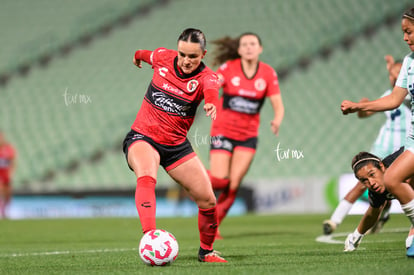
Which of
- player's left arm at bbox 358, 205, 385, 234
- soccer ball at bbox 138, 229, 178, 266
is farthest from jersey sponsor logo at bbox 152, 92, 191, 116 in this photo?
player's left arm at bbox 358, 205, 385, 234

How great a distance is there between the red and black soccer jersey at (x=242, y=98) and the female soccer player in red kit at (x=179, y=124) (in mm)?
2690

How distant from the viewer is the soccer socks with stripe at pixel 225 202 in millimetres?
7664

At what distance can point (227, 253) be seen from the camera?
226 inches

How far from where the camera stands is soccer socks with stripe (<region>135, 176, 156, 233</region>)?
181 inches

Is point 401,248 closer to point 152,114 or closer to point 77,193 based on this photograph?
point 152,114

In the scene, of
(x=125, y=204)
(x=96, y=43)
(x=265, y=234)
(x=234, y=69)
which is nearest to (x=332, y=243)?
(x=265, y=234)

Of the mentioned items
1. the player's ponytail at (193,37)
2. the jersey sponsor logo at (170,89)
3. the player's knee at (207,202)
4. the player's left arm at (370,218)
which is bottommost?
the player's left arm at (370,218)

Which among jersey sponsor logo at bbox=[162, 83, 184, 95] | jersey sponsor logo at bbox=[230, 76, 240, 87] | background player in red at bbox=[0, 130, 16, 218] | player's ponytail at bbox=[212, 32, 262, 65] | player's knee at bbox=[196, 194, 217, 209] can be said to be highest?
player's ponytail at bbox=[212, 32, 262, 65]

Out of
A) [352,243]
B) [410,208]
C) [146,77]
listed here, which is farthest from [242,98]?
[146,77]

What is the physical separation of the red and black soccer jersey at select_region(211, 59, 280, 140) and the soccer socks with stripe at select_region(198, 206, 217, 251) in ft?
8.84

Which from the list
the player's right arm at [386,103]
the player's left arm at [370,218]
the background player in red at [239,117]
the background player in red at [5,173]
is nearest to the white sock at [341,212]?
the background player in red at [239,117]

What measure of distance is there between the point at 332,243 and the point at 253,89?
2.07 m

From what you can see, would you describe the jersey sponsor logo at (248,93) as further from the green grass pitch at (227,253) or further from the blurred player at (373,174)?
the blurred player at (373,174)

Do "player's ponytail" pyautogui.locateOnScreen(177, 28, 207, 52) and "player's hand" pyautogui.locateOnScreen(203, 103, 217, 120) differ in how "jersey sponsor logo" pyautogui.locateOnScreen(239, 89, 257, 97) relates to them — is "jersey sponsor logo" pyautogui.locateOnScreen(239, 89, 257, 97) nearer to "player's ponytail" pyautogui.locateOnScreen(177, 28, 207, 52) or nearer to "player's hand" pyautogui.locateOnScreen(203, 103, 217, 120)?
"player's ponytail" pyautogui.locateOnScreen(177, 28, 207, 52)
